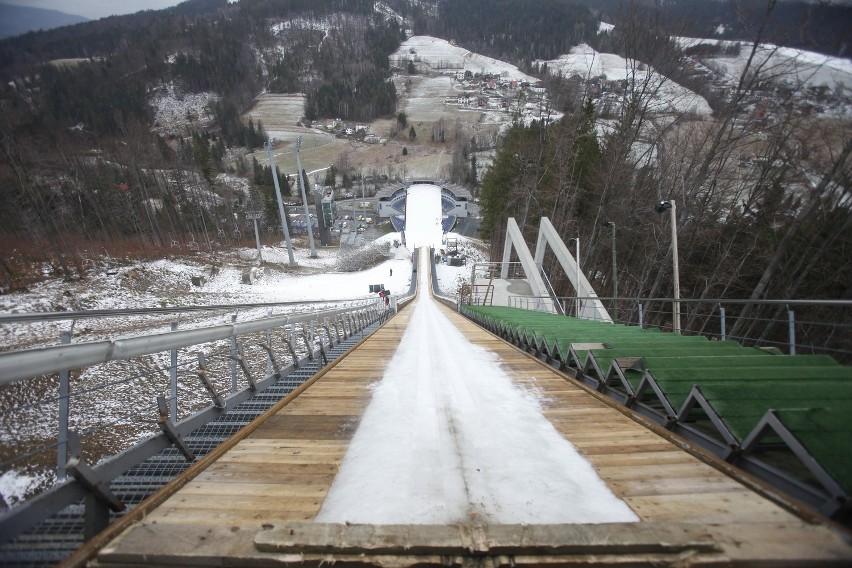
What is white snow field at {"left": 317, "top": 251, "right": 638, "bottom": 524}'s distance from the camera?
1696 millimetres

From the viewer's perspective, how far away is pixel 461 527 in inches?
59.8

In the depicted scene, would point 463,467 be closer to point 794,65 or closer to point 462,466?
point 462,466

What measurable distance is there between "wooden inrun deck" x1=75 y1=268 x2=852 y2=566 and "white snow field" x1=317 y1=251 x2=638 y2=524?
0.43 feet

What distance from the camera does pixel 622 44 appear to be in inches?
549

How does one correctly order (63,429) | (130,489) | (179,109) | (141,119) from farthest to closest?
(179,109), (141,119), (130,489), (63,429)

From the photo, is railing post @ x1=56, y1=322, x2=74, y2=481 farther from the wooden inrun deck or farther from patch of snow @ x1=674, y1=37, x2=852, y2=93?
patch of snow @ x1=674, y1=37, x2=852, y2=93

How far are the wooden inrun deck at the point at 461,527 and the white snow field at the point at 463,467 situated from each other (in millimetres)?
131

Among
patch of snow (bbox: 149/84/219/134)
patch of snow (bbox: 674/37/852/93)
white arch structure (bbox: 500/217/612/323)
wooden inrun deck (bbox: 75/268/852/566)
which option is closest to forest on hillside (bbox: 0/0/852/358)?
patch of snow (bbox: 674/37/852/93)


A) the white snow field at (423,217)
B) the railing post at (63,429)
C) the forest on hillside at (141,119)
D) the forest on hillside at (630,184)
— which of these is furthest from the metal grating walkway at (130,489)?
the white snow field at (423,217)

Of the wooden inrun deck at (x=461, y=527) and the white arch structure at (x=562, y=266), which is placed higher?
the wooden inrun deck at (x=461, y=527)

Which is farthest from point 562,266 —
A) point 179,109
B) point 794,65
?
point 179,109

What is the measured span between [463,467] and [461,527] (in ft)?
1.89

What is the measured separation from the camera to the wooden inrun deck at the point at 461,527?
54.5 inches

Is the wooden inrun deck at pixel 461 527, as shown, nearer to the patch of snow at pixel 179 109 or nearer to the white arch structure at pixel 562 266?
the white arch structure at pixel 562 266
